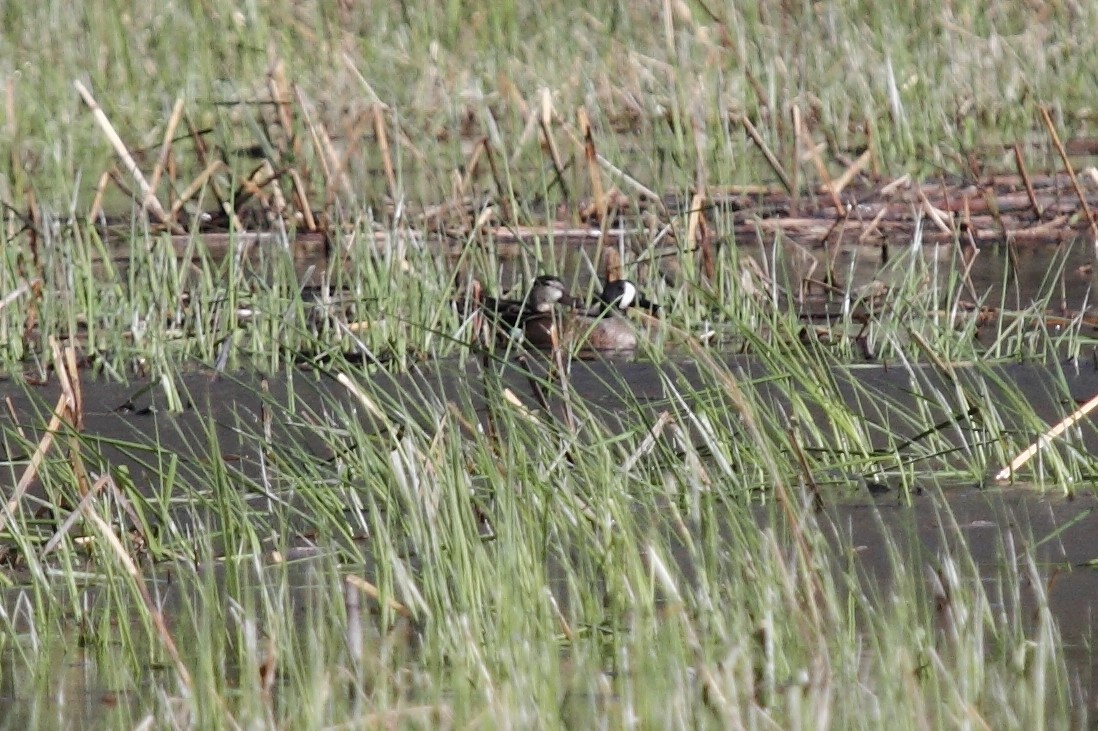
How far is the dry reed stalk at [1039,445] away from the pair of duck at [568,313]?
1.49 m

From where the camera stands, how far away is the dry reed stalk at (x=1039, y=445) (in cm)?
374

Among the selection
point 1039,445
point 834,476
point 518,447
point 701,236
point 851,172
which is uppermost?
point 518,447

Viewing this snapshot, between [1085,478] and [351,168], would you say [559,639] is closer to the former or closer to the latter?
Answer: [1085,478]

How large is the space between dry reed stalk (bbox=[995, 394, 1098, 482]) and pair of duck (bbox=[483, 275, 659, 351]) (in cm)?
149

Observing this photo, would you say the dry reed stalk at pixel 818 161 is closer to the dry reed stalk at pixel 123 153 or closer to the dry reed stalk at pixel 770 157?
the dry reed stalk at pixel 770 157

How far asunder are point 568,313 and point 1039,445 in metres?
1.61

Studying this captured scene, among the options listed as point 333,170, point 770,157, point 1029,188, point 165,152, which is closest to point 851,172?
point 770,157

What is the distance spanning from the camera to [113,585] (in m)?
3.02

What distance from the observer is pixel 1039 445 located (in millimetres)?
3746

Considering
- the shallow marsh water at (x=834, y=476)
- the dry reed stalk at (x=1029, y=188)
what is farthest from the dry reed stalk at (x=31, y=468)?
the dry reed stalk at (x=1029, y=188)

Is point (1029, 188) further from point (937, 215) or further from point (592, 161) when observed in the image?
point (592, 161)

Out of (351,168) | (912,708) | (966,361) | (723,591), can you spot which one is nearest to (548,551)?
(723,591)

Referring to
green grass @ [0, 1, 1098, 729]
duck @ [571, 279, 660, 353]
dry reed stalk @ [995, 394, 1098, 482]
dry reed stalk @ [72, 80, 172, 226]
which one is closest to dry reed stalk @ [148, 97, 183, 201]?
dry reed stalk @ [72, 80, 172, 226]

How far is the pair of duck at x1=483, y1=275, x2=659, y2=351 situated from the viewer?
529 centimetres
